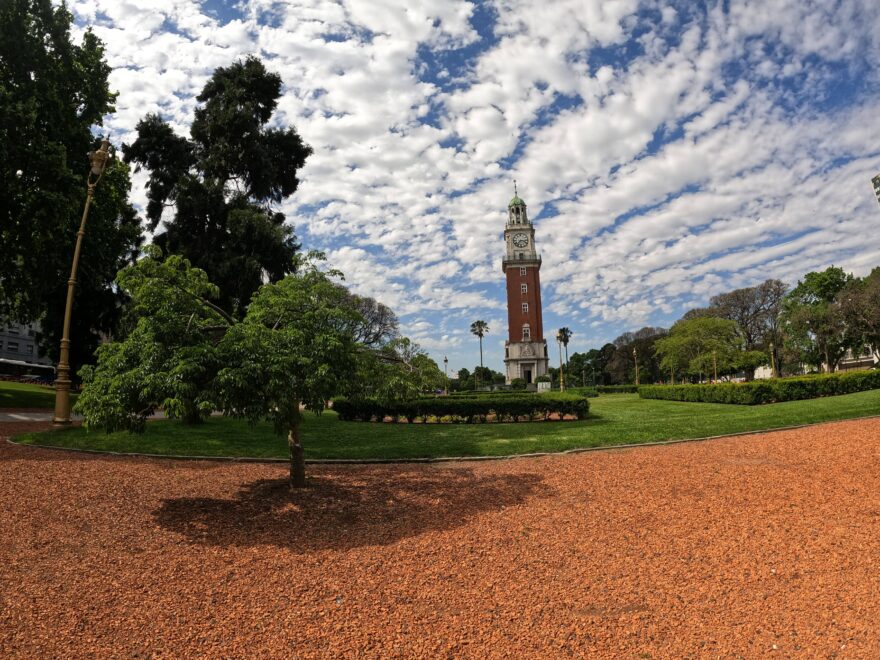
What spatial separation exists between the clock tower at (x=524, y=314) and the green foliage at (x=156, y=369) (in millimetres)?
70334

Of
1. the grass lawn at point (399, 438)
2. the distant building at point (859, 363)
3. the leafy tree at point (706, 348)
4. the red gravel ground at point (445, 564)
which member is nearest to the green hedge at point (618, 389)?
the leafy tree at point (706, 348)

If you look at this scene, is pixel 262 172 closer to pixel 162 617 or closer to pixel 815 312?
pixel 162 617

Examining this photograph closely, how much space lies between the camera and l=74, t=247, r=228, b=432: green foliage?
5898 millimetres

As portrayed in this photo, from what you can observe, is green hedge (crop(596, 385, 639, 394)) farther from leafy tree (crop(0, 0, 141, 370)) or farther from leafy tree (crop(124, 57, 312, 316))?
leafy tree (crop(0, 0, 141, 370))

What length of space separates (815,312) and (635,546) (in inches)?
2027

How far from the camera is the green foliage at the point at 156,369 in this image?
5.90 m

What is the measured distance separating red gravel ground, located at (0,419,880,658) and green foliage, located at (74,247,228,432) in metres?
1.43

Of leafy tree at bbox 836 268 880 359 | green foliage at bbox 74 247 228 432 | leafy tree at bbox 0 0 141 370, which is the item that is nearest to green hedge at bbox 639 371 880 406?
leafy tree at bbox 836 268 880 359

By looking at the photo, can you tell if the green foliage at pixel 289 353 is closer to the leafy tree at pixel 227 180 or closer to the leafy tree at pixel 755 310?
the leafy tree at pixel 227 180

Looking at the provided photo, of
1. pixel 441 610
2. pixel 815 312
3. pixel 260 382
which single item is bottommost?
pixel 441 610

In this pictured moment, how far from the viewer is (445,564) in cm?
528

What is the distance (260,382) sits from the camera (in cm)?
638

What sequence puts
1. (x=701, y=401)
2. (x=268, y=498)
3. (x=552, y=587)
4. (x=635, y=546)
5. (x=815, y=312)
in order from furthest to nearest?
(x=815, y=312) → (x=701, y=401) → (x=268, y=498) → (x=635, y=546) → (x=552, y=587)

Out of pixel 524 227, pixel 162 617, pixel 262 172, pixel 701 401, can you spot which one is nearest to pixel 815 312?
pixel 701 401
